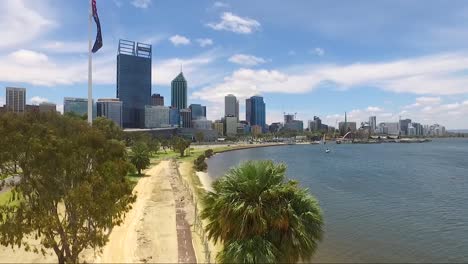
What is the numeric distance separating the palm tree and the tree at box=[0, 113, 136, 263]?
483cm

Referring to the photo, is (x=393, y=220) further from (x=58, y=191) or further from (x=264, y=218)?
(x=58, y=191)

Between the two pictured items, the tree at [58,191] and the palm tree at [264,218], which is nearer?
the palm tree at [264,218]

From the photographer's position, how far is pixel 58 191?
1994 cm

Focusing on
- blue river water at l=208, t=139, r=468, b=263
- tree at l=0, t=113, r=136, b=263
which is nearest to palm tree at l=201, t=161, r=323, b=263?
tree at l=0, t=113, r=136, b=263

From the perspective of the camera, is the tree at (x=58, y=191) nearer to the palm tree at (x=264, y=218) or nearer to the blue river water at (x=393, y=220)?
the palm tree at (x=264, y=218)

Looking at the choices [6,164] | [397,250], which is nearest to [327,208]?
[397,250]

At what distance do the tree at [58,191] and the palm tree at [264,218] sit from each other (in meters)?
4.83

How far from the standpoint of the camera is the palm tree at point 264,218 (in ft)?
53.5

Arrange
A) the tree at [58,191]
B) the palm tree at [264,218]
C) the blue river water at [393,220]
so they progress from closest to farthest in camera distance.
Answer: the palm tree at [264,218] < the tree at [58,191] < the blue river water at [393,220]

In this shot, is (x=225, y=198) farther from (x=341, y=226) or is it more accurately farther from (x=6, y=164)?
(x=341, y=226)

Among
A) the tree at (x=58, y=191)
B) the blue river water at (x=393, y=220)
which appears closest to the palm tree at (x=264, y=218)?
the tree at (x=58, y=191)

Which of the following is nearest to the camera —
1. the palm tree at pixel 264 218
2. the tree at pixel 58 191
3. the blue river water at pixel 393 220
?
the palm tree at pixel 264 218

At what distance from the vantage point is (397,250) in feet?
111

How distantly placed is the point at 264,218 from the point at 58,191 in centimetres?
995
